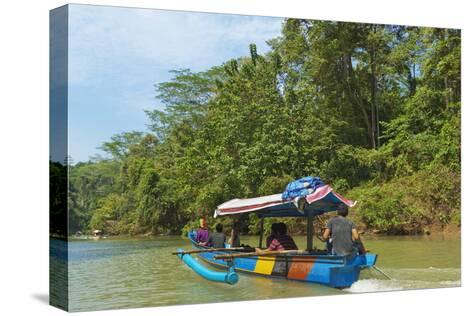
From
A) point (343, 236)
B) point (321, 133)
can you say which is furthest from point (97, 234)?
point (321, 133)

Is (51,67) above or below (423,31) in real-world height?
below

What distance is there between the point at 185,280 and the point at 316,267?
2.04 metres

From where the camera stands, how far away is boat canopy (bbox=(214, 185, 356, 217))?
11.5 m

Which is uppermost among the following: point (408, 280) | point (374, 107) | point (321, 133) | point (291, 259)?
point (374, 107)

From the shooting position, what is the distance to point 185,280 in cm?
1173

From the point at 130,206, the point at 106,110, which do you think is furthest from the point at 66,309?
the point at 130,206

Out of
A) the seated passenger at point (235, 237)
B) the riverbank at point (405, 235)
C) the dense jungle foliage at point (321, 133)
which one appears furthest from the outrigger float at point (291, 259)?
the dense jungle foliage at point (321, 133)

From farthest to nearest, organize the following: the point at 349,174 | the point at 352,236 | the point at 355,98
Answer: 1. the point at 355,98
2. the point at 349,174
3. the point at 352,236

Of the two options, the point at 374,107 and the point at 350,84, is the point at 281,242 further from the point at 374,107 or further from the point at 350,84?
the point at 350,84

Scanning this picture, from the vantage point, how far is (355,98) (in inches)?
730

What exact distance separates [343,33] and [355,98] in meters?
1.80

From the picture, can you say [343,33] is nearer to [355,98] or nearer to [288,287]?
[355,98]

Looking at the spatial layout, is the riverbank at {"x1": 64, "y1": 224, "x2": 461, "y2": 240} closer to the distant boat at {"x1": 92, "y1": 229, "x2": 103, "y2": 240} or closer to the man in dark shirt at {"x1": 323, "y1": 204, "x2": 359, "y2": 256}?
the distant boat at {"x1": 92, "y1": 229, "x2": 103, "y2": 240}

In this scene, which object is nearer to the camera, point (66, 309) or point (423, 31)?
point (66, 309)
